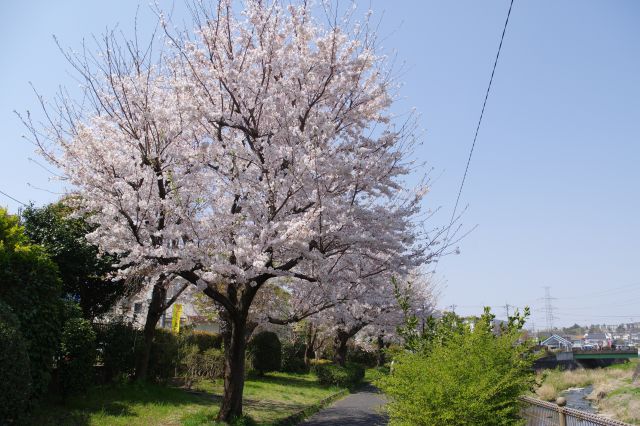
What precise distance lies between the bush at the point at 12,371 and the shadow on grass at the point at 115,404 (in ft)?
5.14

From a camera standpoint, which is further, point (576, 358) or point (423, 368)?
point (576, 358)

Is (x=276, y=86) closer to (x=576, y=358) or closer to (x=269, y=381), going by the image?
(x=269, y=381)

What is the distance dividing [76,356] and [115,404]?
1.48m

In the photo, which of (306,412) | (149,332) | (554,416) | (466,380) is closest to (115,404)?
(149,332)

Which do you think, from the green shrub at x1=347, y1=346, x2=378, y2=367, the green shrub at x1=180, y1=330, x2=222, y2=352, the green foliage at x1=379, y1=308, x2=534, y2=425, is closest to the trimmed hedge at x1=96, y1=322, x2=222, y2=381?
the green shrub at x1=180, y1=330, x2=222, y2=352

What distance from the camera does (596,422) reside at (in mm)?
6594

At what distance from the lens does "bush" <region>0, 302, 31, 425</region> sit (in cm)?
662

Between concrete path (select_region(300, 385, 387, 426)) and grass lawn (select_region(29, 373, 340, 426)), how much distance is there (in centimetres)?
73

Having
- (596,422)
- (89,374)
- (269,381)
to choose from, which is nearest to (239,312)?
(89,374)

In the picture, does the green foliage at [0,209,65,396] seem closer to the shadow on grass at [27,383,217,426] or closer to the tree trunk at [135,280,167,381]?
the shadow on grass at [27,383,217,426]

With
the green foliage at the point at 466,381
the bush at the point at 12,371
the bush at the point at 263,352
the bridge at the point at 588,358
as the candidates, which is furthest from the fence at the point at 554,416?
the bridge at the point at 588,358

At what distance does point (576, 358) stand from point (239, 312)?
71.6 metres

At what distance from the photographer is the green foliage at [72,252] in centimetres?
1246

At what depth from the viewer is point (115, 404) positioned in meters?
11.1
